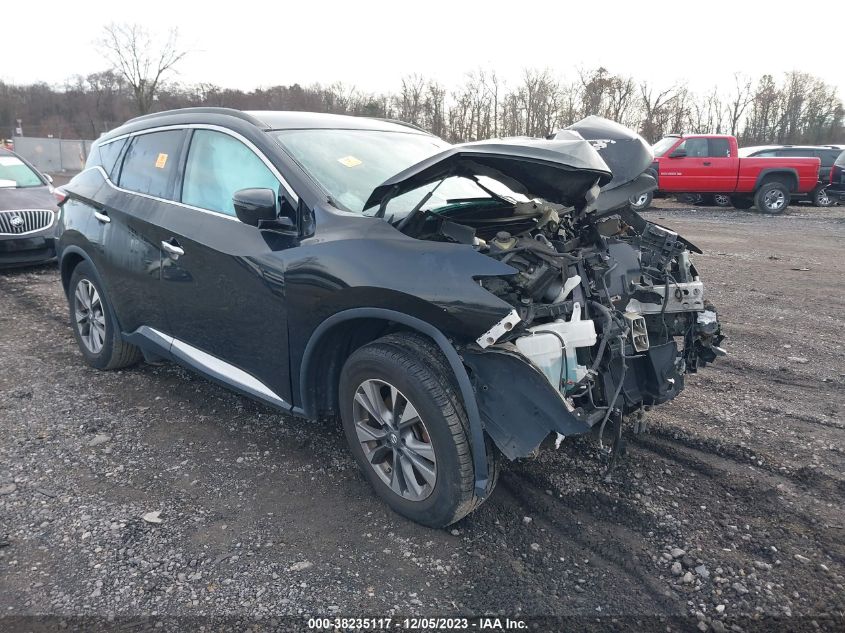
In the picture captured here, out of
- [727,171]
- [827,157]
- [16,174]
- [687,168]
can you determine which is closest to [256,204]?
[16,174]

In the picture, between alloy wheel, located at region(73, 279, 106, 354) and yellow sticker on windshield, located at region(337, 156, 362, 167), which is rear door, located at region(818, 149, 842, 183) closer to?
yellow sticker on windshield, located at region(337, 156, 362, 167)

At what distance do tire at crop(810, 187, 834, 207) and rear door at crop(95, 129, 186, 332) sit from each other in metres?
19.6

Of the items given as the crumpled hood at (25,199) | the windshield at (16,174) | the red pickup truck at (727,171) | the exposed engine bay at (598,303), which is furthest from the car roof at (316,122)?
the red pickup truck at (727,171)

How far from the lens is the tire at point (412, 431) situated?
2623 millimetres

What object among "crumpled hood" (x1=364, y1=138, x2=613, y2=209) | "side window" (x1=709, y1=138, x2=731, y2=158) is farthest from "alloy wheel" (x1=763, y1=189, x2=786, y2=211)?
"crumpled hood" (x1=364, y1=138, x2=613, y2=209)

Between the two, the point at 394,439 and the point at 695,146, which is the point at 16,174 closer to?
the point at 394,439

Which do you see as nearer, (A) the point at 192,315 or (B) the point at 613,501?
(B) the point at 613,501

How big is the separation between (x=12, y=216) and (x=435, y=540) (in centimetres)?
798

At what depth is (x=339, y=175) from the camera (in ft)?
11.1

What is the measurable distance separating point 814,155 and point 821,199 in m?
1.34

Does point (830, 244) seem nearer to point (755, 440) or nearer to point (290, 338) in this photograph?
point (755, 440)

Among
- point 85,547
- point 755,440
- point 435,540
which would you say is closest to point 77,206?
point 85,547

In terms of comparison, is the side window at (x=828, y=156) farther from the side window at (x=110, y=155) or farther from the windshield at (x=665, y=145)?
the side window at (x=110, y=155)

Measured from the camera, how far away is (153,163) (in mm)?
4184
